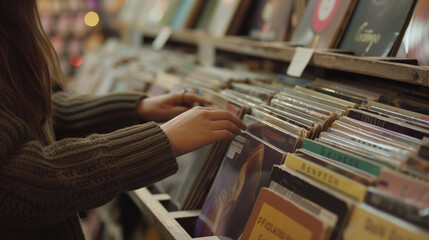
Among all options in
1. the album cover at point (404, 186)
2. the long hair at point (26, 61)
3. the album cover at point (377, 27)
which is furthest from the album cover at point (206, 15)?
the album cover at point (404, 186)

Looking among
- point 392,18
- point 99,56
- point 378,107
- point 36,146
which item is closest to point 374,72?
point 378,107

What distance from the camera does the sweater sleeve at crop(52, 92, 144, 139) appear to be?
4.72 feet

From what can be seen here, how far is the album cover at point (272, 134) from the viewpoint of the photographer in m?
0.91

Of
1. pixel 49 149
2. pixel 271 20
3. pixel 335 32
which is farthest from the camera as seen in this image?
pixel 271 20

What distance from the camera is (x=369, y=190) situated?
655 mm

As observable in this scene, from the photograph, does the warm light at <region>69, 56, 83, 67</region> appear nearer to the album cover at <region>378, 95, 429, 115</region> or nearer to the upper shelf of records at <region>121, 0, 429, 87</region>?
the upper shelf of records at <region>121, 0, 429, 87</region>

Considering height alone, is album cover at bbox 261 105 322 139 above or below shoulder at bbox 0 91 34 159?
above

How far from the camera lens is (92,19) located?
17.3 feet

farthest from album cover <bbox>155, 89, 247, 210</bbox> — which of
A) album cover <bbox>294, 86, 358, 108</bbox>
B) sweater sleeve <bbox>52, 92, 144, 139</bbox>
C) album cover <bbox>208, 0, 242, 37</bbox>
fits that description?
album cover <bbox>208, 0, 242, 37</bbox>

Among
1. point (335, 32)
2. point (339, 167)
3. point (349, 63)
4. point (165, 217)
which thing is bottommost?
point (165, 217)

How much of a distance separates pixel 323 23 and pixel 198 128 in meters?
0.71

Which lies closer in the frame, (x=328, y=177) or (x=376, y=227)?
(x=376, y=227)

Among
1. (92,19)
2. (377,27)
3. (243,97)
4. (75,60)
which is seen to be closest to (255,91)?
(243,97)

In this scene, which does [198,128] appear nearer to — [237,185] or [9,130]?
[237,185]
